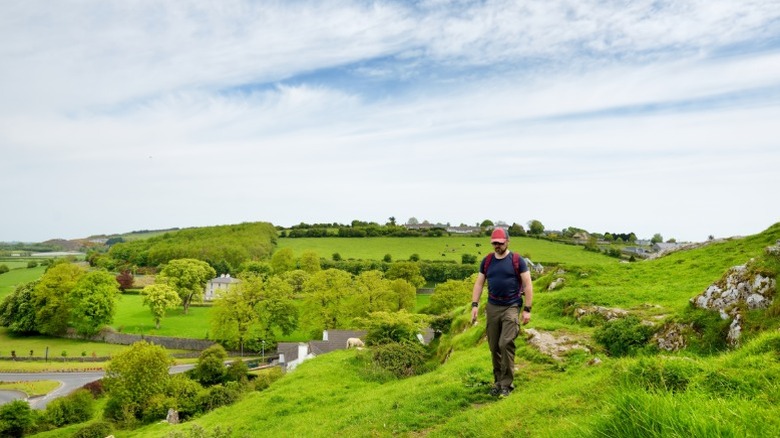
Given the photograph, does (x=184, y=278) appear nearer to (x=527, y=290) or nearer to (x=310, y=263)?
(x=310, y=263)

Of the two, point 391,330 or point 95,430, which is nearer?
point 391,330

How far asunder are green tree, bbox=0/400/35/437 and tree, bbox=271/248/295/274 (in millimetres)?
68905

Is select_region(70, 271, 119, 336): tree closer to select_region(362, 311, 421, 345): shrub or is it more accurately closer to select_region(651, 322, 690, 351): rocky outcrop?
select_region(362, 311, 421, 345): shrub

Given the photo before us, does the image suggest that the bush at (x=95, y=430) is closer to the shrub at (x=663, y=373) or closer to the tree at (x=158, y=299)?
the shrub at (x=663, y=373)

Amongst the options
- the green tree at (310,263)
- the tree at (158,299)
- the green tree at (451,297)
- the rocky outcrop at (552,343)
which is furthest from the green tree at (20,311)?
the rocky outcrop at (552,343)

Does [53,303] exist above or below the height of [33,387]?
above

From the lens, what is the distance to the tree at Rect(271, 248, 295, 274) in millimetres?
104938

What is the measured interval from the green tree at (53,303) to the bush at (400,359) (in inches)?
2858

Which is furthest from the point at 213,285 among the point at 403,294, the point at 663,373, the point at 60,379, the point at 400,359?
the point at 663,373

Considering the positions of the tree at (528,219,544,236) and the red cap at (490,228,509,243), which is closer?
the red cap at (490,228,509,243)

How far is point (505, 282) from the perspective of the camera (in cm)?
930

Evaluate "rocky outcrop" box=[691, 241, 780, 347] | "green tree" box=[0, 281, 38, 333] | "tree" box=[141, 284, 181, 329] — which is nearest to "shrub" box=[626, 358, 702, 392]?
"rocky outcrop" box=[691, 241, 780, 347]

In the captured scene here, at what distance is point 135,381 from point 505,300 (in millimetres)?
38712

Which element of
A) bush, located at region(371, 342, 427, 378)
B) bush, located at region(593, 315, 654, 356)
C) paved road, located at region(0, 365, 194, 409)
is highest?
bush, located at region(593, 315, 654, 356)
